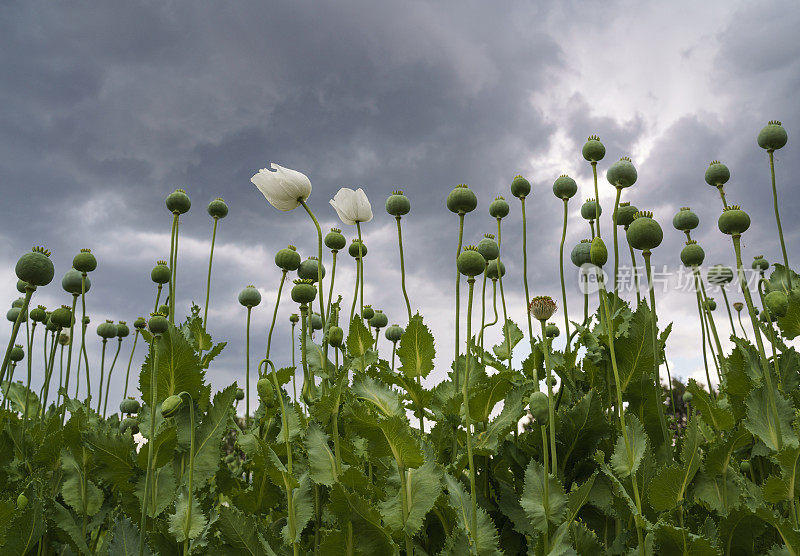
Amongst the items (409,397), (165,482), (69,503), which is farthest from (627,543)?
(69,503)

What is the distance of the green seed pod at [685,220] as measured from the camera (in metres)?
3.01

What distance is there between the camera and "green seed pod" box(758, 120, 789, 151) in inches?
119

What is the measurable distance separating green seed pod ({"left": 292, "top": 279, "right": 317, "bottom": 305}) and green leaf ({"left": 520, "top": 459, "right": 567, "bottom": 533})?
1.21 metres

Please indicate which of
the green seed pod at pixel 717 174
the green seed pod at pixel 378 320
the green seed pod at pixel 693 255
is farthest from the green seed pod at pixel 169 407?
the green seed pod at pixel 717 174

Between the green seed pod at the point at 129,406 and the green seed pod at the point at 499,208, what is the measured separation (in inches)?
120

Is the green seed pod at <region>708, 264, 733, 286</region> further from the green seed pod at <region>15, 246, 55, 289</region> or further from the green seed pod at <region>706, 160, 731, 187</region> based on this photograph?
the green seed pod at <region>15, 246, 55, 289</region>

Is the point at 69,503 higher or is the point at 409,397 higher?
the point at 409,397

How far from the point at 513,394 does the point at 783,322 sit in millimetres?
1729

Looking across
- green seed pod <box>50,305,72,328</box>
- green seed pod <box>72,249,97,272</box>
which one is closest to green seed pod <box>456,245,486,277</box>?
green seed pod <box>72,249,97,272</box>

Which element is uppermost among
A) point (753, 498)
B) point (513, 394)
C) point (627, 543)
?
point (513, 394)

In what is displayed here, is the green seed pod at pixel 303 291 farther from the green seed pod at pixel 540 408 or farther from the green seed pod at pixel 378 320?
the green seed pod at pixel 378 320

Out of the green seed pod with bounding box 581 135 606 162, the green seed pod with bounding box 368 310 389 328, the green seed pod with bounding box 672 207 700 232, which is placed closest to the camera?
the green seed pod with bounding box 581 135 606 162

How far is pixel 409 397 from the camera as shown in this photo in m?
2.55

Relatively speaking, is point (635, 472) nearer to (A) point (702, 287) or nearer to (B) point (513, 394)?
(B) point (513, 394)
